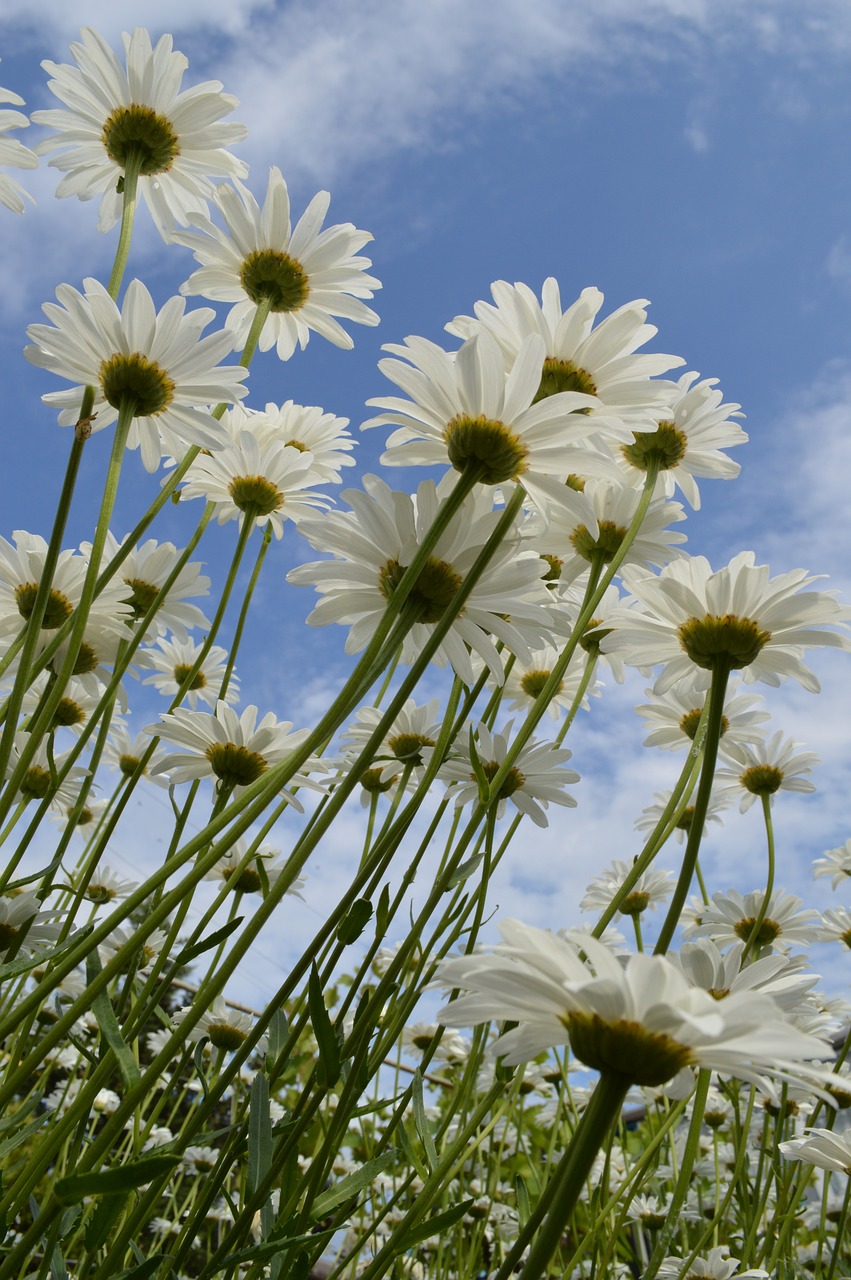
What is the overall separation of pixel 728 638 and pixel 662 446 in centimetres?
31

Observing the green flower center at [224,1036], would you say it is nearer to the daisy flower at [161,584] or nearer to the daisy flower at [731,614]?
the daisy flower at [161,584]

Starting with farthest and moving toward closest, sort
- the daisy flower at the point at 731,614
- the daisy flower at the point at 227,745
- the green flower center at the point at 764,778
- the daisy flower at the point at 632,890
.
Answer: the daisy flower at the point at 632,890
the green flower center at the point at 764,778
the daisy flower at the point at 227,745
the daisy flower at the point at 731,614

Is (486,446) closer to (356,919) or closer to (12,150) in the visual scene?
(356,919)

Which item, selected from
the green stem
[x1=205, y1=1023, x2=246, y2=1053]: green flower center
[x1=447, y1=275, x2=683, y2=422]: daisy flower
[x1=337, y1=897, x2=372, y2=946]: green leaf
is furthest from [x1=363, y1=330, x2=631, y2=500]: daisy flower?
[x1=205, y1=1023, x2=246, y2=1053]: green flower center

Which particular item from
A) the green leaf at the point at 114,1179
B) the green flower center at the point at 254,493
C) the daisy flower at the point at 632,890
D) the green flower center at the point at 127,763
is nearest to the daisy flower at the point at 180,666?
the green flower center at the point at 127,763

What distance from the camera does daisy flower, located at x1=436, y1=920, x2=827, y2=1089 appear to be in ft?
1.51

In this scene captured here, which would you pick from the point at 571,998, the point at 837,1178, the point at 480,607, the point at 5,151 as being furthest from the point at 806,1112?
the point at 5,151

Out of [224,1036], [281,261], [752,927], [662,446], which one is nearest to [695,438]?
[662,446]

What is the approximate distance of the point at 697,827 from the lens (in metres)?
0.73

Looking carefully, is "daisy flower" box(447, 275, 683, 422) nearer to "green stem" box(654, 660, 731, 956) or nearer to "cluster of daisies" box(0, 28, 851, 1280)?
"cluster of daisies" box(0, 28, 851, 1280)

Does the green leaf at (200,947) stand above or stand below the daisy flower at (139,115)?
below

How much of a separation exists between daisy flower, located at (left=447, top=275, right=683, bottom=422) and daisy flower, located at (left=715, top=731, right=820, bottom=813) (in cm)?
81

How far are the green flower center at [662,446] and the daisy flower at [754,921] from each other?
30.9 inches

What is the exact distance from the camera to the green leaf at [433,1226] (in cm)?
68
